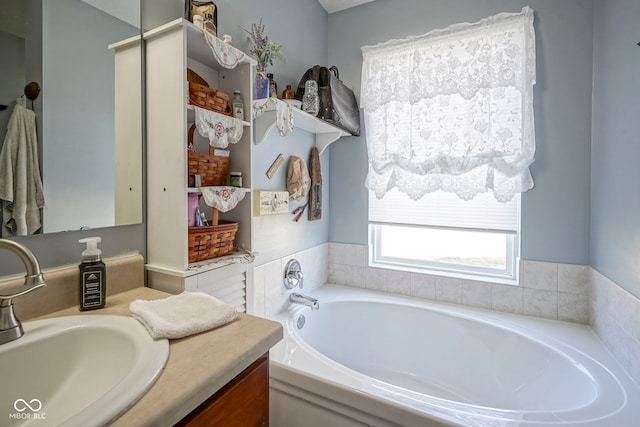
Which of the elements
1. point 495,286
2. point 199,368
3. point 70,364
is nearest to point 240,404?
point 199,368

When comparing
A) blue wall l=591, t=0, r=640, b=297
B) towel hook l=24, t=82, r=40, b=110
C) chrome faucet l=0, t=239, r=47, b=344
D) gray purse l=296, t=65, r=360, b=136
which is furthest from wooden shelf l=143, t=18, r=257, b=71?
blue wall l=591, t=0, r=640, b=297

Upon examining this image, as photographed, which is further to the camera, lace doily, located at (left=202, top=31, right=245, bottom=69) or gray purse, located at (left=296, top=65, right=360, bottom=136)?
gray purse, located at (left=296, top=65, right=360, bottom=136)

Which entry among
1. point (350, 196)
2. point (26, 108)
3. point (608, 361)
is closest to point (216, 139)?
point (26, 108)

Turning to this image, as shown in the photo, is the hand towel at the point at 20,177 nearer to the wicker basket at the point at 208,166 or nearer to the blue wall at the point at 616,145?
the wicker basket at the point at 208,166

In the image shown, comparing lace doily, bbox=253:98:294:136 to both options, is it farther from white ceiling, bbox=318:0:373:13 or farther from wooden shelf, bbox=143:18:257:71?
white ceiling, bbox=318:0:373:13

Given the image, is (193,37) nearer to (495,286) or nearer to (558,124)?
(558,124)

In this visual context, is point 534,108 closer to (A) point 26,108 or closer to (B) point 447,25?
(B) point 447,25

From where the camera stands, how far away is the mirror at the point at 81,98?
790 mm

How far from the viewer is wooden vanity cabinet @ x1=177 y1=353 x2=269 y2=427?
0.59 metres

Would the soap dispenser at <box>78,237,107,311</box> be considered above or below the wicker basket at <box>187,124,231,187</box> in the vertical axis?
below

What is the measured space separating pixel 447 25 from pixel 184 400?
237 centimetres

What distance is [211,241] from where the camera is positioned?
45.0 inches

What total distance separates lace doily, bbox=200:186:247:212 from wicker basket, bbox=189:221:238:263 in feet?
0.28

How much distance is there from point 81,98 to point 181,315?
0.72 meters
